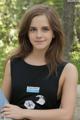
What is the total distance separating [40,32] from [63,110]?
534 mm

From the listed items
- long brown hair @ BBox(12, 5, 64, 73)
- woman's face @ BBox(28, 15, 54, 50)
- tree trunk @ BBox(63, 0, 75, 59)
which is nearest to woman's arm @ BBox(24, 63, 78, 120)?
long brown hair @ BBox(12, 5, 64, 73)

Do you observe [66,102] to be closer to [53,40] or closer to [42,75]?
[42,75]

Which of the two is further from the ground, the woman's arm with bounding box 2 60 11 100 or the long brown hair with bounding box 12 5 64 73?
the long brown hair with bounding box 12 5 64 73

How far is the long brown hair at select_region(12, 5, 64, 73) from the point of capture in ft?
9.63

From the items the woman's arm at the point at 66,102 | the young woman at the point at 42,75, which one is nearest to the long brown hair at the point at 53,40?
the young woman at the point at 42,75

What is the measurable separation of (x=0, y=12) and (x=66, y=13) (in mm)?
10128

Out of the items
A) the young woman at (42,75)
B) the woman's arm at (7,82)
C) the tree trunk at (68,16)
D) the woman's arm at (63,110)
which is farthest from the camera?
the tree trunk at (68,16)

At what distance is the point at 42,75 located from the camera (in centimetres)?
295

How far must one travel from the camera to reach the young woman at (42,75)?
287 centimetres

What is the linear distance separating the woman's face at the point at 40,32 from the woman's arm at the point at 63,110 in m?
0.22

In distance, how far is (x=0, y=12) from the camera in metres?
15.1

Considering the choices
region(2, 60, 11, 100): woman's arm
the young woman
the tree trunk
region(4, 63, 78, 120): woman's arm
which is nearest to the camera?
region(4, 63, 78, 120): woman's arm

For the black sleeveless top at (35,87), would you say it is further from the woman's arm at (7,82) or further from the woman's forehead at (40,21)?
the woman's forehead at (40,21)

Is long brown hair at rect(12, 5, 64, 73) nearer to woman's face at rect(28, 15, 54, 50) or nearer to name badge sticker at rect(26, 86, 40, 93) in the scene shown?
woman's face at rect(28, 15, 54, 50)
